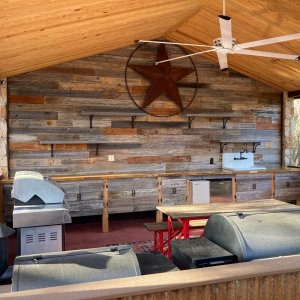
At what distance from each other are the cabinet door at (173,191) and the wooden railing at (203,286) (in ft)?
13.9

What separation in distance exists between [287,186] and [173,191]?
7.41ft

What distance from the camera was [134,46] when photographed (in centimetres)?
605

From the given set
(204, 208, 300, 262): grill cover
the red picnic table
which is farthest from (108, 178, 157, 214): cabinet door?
(204, 208, 300, 262): grill cover

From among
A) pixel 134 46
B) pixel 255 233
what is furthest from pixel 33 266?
pixel 134 46

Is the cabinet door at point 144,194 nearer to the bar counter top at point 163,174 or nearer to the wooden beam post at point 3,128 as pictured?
the bar counter top at point 163,174

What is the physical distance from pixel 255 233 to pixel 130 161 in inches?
172

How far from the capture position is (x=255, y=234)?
181 centimetres

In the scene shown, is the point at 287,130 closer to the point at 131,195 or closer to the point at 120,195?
the point at 131,195

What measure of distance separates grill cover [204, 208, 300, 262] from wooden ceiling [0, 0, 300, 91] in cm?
203

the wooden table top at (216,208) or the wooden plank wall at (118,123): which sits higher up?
the wooden plank wall at (118,123)

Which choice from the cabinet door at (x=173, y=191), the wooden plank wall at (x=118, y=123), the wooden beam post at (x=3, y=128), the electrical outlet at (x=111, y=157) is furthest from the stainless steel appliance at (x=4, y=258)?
the electrical outlet at (x=111, y=157)

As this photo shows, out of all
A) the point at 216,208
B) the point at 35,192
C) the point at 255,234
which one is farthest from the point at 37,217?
the point at 216,208

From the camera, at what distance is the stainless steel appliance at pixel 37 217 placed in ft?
8.75

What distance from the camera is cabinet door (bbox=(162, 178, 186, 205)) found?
570 cm
